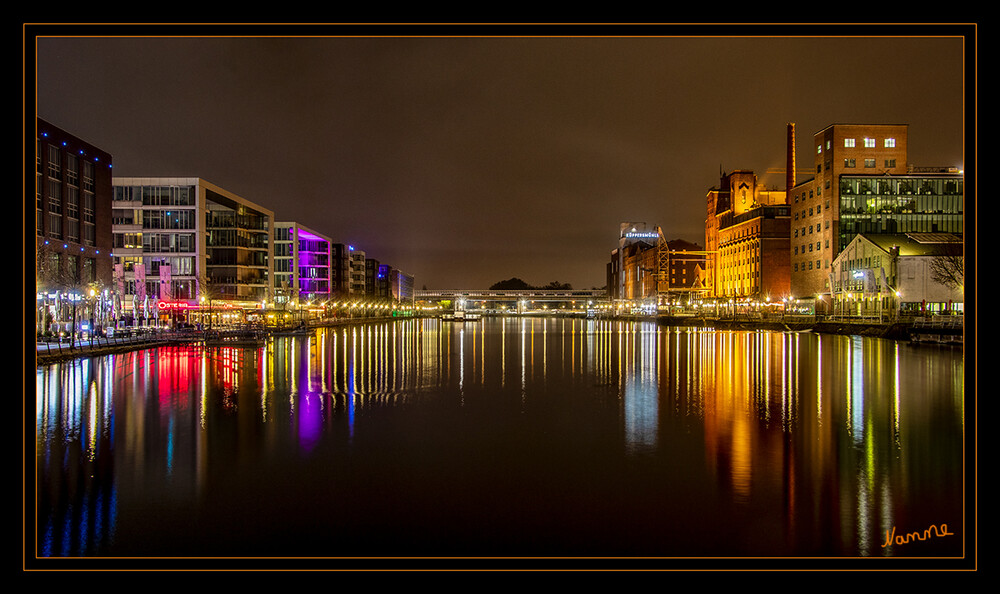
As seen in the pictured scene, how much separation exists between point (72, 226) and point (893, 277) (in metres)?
79.4

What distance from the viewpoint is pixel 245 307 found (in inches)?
2815

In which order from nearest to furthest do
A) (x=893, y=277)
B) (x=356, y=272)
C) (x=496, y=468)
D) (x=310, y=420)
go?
1. (x=496, y=468)
2. (x=310, y=420)
3. (x=893, y=277)
4. (x=356, y=272)

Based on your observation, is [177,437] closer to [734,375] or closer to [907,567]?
[907,567]

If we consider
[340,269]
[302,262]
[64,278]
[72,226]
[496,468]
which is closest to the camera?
[496,468]

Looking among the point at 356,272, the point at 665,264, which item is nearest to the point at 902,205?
the point at 665,264

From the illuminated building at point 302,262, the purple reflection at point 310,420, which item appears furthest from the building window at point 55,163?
the purple reflection at point 310,420

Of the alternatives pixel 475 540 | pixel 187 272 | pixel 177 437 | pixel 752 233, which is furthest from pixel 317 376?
pixel 752 233

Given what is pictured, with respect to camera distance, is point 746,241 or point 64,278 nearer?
point 64,278

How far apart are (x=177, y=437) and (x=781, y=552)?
11732 mm

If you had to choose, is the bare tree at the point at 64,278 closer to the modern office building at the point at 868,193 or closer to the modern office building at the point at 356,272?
the modern office building at the point at 868,193

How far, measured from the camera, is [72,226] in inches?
2232
